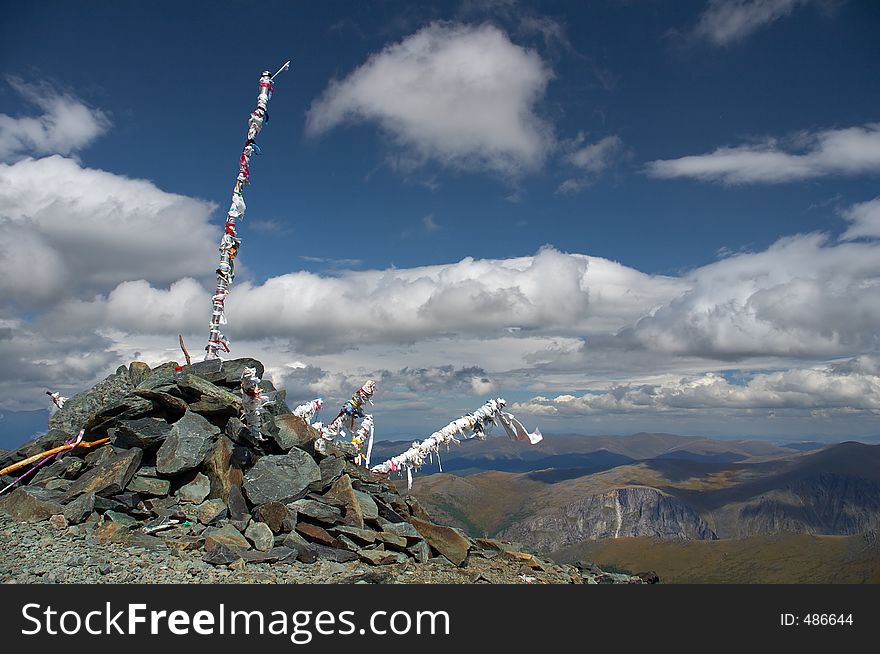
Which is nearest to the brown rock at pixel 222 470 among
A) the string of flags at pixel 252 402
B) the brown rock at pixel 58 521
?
the string of flags at pixel 252 402

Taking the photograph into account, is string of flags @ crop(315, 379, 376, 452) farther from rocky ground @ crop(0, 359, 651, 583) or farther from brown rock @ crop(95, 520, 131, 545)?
brown rock @ crop(95, 520, 131, 545)

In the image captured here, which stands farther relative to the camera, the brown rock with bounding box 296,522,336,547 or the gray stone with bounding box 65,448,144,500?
the gray stone with bounding box 65,448,144,500

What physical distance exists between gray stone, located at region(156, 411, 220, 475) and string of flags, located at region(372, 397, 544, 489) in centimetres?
931

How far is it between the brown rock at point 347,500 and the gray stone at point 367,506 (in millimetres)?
203

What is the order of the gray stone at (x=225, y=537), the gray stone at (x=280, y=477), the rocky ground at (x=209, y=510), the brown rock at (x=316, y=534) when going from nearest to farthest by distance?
the rocky ground at (x=209, y=510) → the gray stone at (x=225, y=537) → the brown rock at (x=316, y=534) → the gray stone at (x=280, y=477)

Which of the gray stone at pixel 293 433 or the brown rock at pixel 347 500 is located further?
the gray stone at pixel 293 433

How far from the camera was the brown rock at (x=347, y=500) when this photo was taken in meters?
19.2

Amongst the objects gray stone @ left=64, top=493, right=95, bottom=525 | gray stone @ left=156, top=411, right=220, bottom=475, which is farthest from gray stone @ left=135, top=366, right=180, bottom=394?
gray stone @ left=64, top=493, right=95, bottom=525

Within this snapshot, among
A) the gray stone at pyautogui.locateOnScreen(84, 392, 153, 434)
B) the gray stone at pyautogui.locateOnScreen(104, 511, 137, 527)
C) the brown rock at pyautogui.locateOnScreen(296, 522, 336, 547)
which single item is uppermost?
the gray stone at pyautogui.locateOnScreen(84, 392, 153, 434)

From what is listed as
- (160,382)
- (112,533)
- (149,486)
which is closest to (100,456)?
(149,486)

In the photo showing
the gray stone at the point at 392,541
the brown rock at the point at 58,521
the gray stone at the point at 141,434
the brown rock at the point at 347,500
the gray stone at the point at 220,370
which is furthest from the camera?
the gray stone at the point at 220,370

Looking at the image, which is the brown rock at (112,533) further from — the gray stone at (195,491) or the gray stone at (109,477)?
the gray stone at (195,491)

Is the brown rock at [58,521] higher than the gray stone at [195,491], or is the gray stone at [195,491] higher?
the gray stone at [195,491]

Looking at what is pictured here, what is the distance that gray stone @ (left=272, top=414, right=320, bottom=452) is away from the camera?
21.6 m
